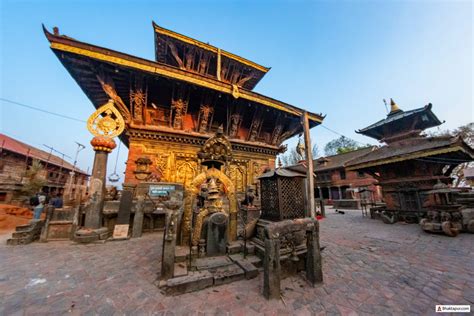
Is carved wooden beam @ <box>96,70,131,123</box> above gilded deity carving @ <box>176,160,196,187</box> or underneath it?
above

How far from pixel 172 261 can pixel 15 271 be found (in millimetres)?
3987

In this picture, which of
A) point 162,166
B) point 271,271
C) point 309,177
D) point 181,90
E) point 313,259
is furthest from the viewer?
point 181,90

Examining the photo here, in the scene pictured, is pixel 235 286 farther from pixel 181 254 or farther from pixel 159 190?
pixel 159 190

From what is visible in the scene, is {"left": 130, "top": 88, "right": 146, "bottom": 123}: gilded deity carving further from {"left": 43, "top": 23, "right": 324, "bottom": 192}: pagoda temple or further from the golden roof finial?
the golden roof finial

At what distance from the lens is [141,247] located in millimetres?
5984

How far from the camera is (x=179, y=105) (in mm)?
10680

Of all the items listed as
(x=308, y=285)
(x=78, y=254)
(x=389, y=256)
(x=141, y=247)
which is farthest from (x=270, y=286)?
(x=78, y=254)

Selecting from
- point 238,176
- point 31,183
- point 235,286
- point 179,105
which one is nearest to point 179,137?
point 179,105

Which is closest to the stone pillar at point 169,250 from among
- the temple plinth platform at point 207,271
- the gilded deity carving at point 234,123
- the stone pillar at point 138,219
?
the temple plinth platform at point 207,271

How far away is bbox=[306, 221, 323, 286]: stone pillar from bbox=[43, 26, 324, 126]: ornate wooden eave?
5.70 metres

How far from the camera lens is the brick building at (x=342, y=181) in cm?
2216

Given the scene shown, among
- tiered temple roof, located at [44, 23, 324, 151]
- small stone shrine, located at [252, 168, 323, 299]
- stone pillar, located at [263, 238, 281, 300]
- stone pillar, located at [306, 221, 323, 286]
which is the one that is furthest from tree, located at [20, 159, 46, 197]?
stone pillar, located at [306, 221, 323, 286]

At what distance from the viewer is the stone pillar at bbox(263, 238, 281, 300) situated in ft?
10.2

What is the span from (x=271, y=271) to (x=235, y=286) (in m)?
0.97
